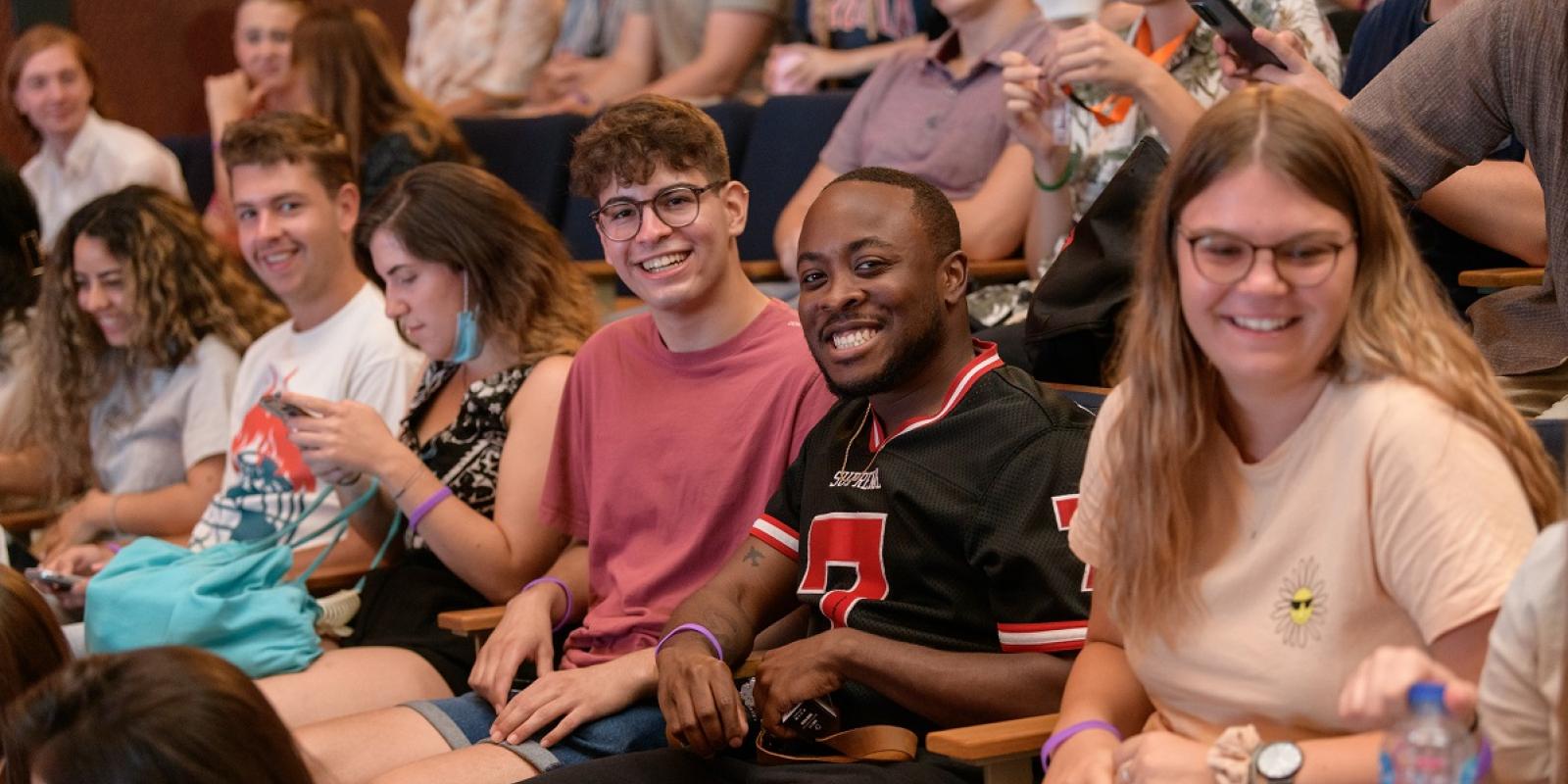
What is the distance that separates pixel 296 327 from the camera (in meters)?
3.15

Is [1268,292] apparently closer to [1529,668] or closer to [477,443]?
[1529,668]

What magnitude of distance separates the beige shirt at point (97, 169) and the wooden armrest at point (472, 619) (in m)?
2.75

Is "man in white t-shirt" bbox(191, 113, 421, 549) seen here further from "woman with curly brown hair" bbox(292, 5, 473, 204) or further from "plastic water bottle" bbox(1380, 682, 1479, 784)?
"plastic water bottle" bbox(1380, 682, 1479, 784)

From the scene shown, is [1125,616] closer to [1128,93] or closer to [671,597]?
[671,597]

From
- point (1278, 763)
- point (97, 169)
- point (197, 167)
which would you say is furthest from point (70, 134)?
point (1278, 763)

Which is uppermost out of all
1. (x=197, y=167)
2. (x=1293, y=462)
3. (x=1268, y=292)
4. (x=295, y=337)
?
(x=1268, y=292)

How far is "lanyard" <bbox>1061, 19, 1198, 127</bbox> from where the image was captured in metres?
2.88

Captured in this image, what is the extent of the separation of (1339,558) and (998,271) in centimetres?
175

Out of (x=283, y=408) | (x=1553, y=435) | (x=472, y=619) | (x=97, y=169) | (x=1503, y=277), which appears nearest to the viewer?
(x=1553, y=435)

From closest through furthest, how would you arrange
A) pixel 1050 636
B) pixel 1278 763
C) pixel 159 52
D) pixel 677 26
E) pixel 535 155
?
pixel 1278 763 < pixel 1050 636 < pixel 535 155 < pixel 677 26 < pixel 159 52

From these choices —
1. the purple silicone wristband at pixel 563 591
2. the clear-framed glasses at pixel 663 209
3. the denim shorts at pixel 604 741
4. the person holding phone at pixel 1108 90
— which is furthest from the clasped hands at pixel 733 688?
the person holding phone at pixel 1108 90

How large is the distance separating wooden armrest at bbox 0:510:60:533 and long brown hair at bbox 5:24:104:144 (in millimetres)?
2010

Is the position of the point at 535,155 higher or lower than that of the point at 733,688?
higher

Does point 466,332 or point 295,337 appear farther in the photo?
point 295,337
